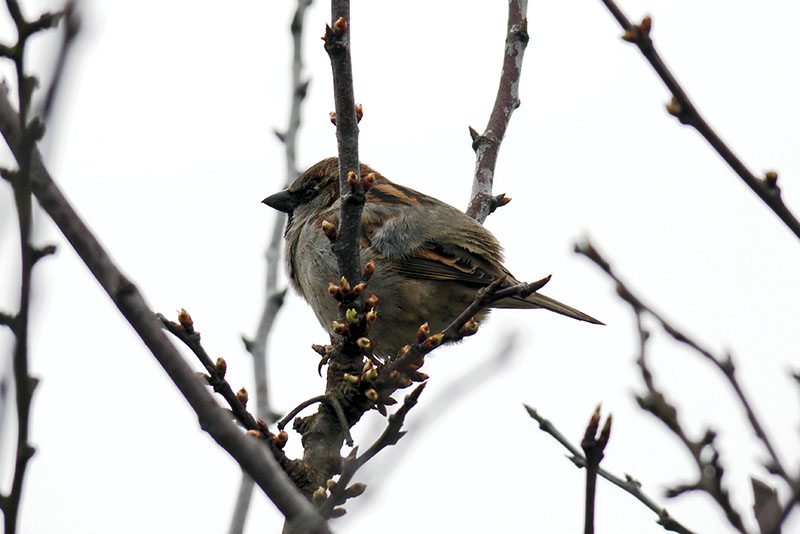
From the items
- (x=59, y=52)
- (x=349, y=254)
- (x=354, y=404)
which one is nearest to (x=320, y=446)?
(x=354, y=404)

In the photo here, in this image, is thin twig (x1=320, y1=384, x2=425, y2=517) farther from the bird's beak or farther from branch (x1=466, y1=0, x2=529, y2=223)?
the bird's beak

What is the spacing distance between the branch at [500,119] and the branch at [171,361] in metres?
4.23

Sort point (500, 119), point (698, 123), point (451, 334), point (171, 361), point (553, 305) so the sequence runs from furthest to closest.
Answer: point (500, 119) → point (553, 305) → point (451, 334) → point (698, 123) → point (171, 361)

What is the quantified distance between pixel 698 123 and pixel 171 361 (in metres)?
1.20

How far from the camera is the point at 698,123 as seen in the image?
204 cm

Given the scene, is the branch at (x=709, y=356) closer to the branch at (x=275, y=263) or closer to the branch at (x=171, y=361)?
the branch at (x=171, y=361)

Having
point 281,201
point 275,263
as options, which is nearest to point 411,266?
point 275,263

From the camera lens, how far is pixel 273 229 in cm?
588

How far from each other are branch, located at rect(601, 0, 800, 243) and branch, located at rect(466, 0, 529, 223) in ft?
12.3

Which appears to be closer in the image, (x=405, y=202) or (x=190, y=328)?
(x=190, y=328)

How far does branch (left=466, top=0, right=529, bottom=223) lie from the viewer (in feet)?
18.7

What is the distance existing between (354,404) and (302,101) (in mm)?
2455

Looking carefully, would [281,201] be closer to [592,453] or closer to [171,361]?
[171,361]

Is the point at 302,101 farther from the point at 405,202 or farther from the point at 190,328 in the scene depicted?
the point at 190,328
